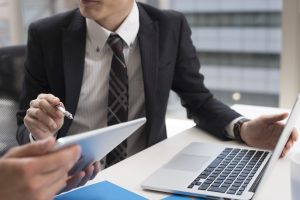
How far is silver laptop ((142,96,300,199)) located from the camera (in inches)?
36.3

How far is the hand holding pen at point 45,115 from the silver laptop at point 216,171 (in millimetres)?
273

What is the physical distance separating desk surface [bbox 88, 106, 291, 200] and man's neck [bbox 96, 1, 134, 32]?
0.42 metres

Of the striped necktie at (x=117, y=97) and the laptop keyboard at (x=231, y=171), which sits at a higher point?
the striped necktie at (x=117, y=97)

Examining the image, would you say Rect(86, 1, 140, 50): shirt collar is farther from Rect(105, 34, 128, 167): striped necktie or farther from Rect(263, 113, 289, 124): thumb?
Rect(263, 113, 289, 124): thumb

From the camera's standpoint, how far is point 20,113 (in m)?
1.42

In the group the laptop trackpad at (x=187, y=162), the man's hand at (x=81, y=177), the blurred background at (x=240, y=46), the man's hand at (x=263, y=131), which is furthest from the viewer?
the blurred background at (x=240, y=46)

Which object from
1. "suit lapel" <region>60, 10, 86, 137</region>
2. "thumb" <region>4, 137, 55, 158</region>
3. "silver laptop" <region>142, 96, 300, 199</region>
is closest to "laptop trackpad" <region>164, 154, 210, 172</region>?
"silver laptop" <region>142, 96, 300, 199</region>

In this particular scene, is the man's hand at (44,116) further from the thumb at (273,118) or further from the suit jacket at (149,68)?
the thumb at (273,118)

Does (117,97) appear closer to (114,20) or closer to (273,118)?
(114,20)

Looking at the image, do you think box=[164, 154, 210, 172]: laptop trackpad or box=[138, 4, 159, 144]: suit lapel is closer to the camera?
box=[164, 154, 210, 172]: laptop trackpad

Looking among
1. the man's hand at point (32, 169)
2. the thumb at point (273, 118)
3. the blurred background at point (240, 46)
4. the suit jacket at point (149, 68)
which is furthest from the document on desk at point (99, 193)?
the blurred background at point (240, 46)

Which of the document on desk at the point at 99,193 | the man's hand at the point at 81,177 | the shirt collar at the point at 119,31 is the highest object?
the shirt collar at the point at 119,31

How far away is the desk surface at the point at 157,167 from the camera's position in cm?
97

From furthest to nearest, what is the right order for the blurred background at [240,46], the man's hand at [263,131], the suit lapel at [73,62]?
the blurred background at [240,46]
the suit lapel at [73,62]
the man's hand at [263,131]
